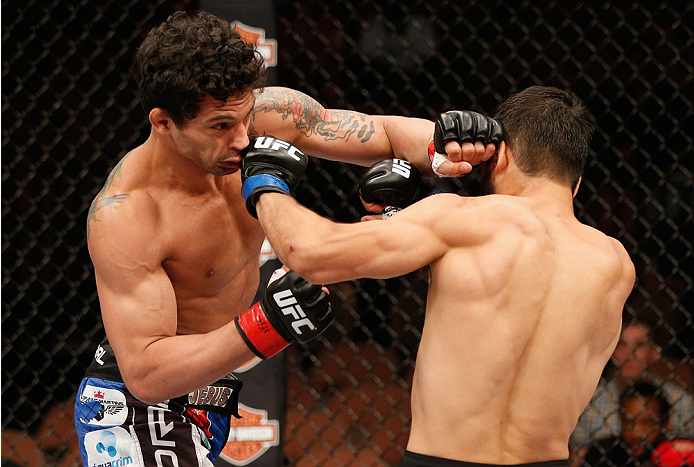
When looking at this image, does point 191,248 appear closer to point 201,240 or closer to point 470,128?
point 201,240

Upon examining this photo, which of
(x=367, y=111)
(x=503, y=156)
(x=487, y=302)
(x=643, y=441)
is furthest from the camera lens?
(x=367, y=111)

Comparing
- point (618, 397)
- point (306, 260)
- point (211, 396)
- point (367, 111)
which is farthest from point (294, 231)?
point (618, 397)

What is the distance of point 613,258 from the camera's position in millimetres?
1197

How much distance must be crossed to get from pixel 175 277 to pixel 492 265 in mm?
689

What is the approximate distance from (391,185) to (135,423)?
0.70 metres

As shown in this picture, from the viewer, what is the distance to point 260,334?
130 cm

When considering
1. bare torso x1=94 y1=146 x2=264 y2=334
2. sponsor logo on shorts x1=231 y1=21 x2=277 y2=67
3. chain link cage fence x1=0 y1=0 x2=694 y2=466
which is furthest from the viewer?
chain link cage fence x1=0 y1=0 x2=694 y2=466

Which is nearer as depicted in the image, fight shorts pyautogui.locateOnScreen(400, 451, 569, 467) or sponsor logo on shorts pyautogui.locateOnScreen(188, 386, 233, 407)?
fight shorts pyautogui.locateOnScreen(400, 451, 569, 467)

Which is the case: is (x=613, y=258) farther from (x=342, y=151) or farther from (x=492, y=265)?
(x=342, y=151)

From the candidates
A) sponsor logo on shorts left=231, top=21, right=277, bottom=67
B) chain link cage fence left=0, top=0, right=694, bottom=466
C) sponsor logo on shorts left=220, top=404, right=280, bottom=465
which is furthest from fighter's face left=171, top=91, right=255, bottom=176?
chain link cage fence left=0, top=0, right=694, bottom=466

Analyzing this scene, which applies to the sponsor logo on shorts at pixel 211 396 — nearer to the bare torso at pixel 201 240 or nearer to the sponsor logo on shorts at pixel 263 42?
the bare torso at pixel 201 240

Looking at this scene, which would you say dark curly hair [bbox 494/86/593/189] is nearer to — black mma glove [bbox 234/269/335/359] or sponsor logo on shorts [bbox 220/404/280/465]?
black mma glove [bbox 234/269/335/359]

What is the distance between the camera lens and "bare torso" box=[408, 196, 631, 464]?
112cm

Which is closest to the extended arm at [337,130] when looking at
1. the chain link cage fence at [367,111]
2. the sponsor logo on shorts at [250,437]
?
the sponsor logo on shorts at [250,437]
